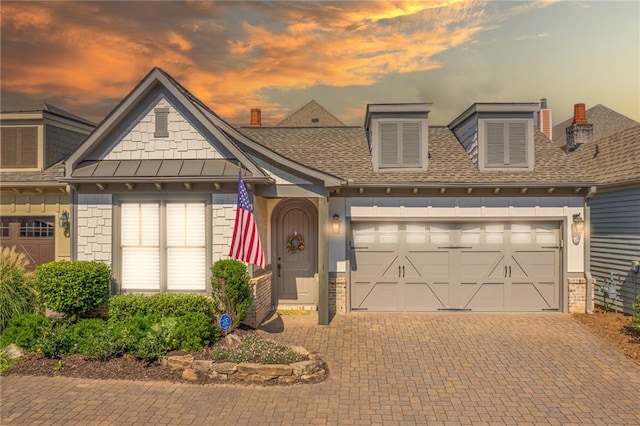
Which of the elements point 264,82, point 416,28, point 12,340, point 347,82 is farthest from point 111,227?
point 416,28

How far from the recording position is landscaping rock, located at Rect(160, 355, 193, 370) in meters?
6.92

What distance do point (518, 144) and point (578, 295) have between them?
16.1 ft

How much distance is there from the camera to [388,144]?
11977 mm

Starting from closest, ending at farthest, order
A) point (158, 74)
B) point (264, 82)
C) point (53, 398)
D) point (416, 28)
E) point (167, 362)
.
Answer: point (53, 398)
point (167, 362)
point (158, 74)
point (416, 28)
point (264, 82)

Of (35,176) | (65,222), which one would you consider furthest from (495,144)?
(35,176)

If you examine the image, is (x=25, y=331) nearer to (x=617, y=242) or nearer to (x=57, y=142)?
(x=57, y=142)

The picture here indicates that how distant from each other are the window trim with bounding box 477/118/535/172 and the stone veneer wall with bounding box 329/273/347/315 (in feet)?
18.5

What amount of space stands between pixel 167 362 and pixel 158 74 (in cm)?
709

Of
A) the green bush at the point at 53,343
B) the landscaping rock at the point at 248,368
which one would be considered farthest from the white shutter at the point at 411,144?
the green bush at the point at 53,343

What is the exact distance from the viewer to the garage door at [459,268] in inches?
446

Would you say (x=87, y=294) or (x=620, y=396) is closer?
(x=620, y=396)

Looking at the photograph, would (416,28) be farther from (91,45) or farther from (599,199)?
(91,45)

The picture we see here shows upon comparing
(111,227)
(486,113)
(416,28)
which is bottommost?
(111,227)

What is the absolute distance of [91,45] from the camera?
1289 cm
